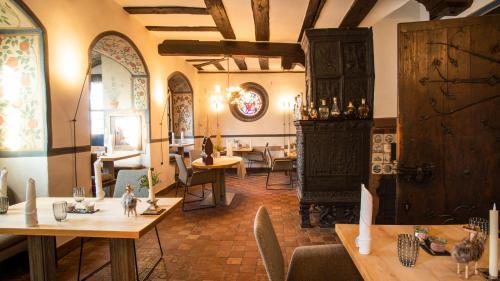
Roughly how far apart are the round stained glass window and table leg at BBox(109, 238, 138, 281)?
7.20 m

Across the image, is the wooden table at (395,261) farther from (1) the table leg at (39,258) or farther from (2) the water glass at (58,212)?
(1) the table leg at (39,258)

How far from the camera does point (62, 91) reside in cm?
340

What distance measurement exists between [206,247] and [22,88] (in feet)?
8.60

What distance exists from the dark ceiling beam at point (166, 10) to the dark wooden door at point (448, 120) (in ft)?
10.1

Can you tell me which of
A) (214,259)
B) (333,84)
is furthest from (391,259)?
(333,84)

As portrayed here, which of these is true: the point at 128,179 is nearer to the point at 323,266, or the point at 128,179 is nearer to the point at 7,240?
the point at 7,240

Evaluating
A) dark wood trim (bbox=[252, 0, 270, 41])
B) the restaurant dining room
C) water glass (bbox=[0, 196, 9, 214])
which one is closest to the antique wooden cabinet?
the restaurant dining room

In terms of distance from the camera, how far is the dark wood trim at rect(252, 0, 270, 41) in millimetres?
4254

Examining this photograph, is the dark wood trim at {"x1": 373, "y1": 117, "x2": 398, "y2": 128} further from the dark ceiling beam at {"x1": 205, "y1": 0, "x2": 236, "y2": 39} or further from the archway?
the archway

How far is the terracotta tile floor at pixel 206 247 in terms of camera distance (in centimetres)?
294

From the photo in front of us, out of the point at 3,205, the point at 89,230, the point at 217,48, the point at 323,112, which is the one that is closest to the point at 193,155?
the point at 217,48

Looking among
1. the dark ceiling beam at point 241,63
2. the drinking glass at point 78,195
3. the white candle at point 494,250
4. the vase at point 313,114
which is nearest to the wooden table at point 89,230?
the drinking glass at point 78,195

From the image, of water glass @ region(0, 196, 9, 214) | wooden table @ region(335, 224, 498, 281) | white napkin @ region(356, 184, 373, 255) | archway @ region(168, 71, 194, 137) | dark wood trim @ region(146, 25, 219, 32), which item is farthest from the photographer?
archway @ region(168, 71, 194, 137)

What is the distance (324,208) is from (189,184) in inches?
84.2
